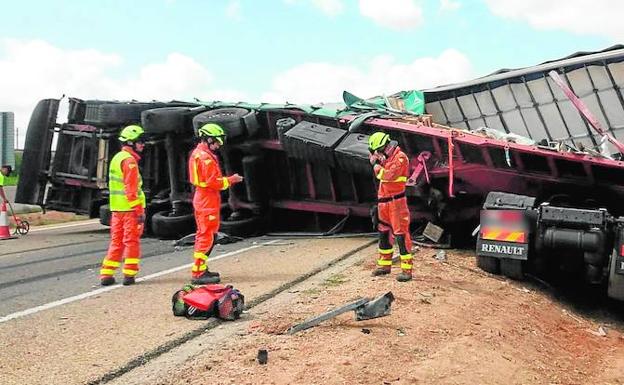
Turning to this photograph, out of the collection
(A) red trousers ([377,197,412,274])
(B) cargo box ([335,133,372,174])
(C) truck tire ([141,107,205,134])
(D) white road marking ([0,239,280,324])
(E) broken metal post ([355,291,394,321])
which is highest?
(C) truck tire ([141,107,205,134])

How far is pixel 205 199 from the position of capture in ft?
21.1

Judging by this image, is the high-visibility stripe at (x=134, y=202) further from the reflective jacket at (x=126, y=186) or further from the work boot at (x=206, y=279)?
the work boot at (x=206, y=279)

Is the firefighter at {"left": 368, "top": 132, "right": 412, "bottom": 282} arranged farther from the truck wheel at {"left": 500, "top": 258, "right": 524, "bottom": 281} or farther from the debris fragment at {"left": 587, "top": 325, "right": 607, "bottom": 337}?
the debris fragment at {"left": 587, "top": 325, "right": 607, "bottom": 337}

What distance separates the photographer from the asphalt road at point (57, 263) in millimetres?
6328

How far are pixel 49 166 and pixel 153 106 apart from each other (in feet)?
8.63

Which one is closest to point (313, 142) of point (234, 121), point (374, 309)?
point (234, 121)

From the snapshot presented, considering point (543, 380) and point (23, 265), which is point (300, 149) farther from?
point (543, 380)

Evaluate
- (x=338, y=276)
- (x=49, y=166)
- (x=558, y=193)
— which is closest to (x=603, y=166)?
(x=558, y=193)

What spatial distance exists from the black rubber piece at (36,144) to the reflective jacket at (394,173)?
740 cm

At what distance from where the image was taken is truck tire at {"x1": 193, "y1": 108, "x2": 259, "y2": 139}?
945 cm

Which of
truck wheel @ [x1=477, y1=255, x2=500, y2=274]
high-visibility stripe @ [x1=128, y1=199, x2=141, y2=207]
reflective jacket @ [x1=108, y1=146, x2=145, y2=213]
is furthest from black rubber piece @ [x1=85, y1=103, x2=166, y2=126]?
truck wheel @ [x1=477, y1=255, x2=500, y2=274]

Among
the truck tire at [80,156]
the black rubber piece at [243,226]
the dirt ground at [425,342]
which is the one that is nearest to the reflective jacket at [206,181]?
the dirt ground at [425,342]

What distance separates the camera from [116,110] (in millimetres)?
10914

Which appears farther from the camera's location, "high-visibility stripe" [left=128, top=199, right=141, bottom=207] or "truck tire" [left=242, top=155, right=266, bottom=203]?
"truck tire" [left=242, top=155, right=266, bottom=203]
